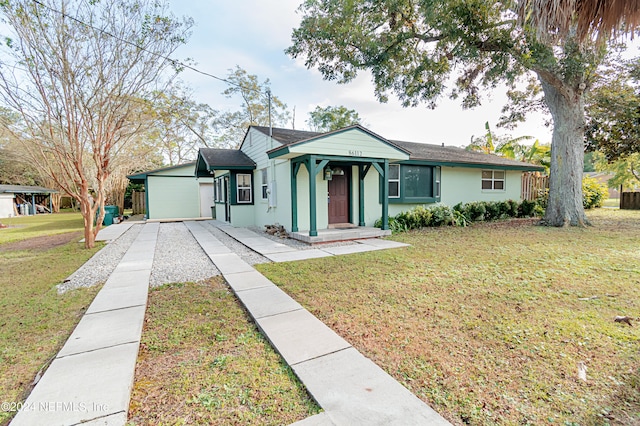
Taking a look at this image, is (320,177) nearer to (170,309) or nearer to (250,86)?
(170,309)

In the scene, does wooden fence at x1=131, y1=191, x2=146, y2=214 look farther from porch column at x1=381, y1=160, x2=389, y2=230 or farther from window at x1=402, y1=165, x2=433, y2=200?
window at x1=402, y1=165, x2=433, y2=200

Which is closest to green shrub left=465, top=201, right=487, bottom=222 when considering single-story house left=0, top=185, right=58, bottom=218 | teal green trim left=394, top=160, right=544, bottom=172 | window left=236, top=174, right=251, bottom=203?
teal green trim left=394, top=160, right=544, bottom=172

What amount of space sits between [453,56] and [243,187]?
29.8ft

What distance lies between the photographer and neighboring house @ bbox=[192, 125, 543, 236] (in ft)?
28.1

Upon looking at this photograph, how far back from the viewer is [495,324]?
3119mm

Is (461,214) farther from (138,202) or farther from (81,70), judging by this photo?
(138,202)

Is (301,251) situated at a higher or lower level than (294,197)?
lower

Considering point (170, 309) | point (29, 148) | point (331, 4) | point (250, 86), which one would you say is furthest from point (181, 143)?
point (170, 309)

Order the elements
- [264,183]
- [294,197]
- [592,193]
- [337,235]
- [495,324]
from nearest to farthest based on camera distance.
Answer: [495,324]
[337,235]
[294,197]
[264,183]
[592,193]

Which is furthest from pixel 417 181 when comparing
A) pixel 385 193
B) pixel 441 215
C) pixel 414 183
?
pixel 385 193

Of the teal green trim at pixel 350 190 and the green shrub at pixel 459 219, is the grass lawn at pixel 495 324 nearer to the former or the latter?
the teal green trim at pixel 350 190

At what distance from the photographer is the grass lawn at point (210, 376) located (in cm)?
194

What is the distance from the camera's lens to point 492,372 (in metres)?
2.31

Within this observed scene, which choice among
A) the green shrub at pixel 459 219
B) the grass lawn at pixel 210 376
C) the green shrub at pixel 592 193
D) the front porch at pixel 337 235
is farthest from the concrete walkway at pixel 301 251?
the green shrub at pixel 592 193
